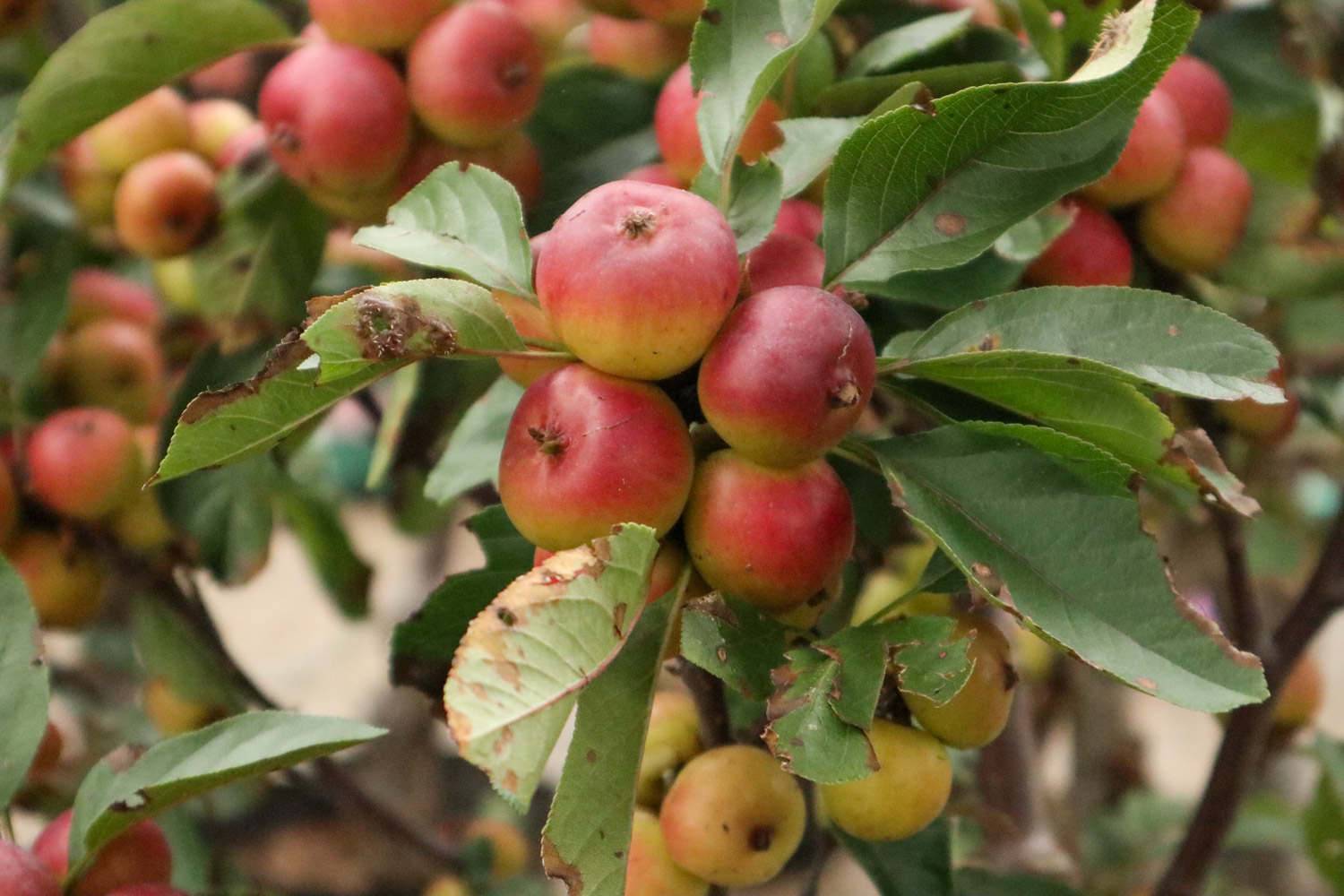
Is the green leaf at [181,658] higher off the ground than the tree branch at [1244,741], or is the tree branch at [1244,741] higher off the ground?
the green leaf at [181,658]

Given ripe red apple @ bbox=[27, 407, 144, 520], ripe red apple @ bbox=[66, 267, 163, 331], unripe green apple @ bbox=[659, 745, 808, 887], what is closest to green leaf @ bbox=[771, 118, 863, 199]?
unripe green apple @ bbox=[659, 745, 808, 887]

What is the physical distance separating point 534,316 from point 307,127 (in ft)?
0.84

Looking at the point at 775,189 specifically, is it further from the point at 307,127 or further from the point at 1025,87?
the point at 307,127

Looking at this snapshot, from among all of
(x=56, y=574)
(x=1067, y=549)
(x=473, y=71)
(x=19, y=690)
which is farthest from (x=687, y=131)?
(x=56, y=574)

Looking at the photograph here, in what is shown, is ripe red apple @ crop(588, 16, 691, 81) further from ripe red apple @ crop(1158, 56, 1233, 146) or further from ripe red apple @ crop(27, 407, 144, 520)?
ripe red apple @ crop(27, 407, 144, 520)

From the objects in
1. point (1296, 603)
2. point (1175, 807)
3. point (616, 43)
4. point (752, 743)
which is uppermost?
point (616, 43)

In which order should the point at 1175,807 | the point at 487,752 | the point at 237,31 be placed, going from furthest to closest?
1. the point at 1175,807
2. the point at 237,31
3. the point at 487,752

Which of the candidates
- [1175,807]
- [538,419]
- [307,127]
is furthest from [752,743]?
[1175,807]

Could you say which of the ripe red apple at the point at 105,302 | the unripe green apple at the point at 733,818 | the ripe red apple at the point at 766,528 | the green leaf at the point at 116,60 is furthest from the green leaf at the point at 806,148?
the ripe red apple at the point at 105,302

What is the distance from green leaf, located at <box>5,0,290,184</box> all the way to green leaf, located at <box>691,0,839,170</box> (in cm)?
32

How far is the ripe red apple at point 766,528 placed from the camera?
451 millimetres

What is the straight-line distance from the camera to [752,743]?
1.95 feet

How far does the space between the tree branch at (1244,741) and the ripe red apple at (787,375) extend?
51 centimetres

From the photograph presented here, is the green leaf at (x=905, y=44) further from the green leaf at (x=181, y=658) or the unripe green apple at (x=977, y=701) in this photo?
the green leaf at (x=181, y=658)
